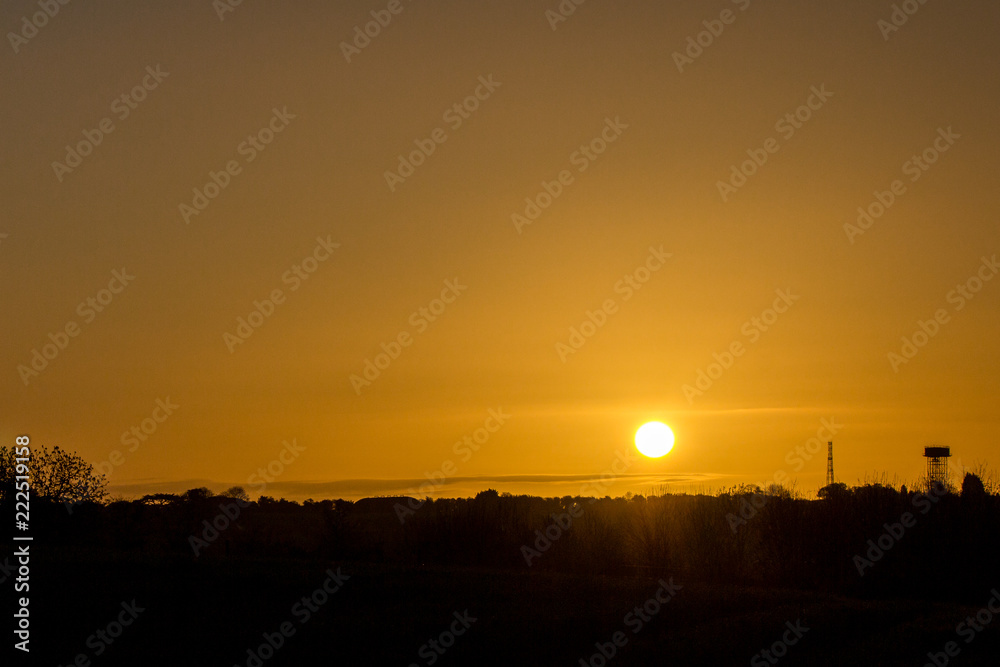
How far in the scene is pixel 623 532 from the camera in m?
38.2

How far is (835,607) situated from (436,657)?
881 centimetres

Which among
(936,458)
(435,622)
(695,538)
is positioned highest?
(936,458)

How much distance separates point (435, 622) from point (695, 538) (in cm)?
1993

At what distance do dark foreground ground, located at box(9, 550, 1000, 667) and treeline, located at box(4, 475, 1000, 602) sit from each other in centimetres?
892

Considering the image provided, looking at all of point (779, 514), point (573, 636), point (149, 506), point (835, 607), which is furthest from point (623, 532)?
point (149, 506)

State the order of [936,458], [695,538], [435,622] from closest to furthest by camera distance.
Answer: [435,622], [695,538], [936,458]

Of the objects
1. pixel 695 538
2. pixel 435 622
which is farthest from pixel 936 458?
pixel 435 622

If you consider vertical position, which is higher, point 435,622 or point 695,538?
point 695,538

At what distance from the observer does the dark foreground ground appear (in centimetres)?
1669

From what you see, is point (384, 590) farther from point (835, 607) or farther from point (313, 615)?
point (835, 607)

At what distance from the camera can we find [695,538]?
3634cm

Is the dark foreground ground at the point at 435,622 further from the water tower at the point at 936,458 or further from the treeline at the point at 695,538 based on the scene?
the water tower at the point at 936,458

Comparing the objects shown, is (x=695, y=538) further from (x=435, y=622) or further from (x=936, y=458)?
(x=936, y=458)

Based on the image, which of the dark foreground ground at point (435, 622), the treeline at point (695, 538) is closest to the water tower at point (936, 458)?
the treeline at point (695, 538)
